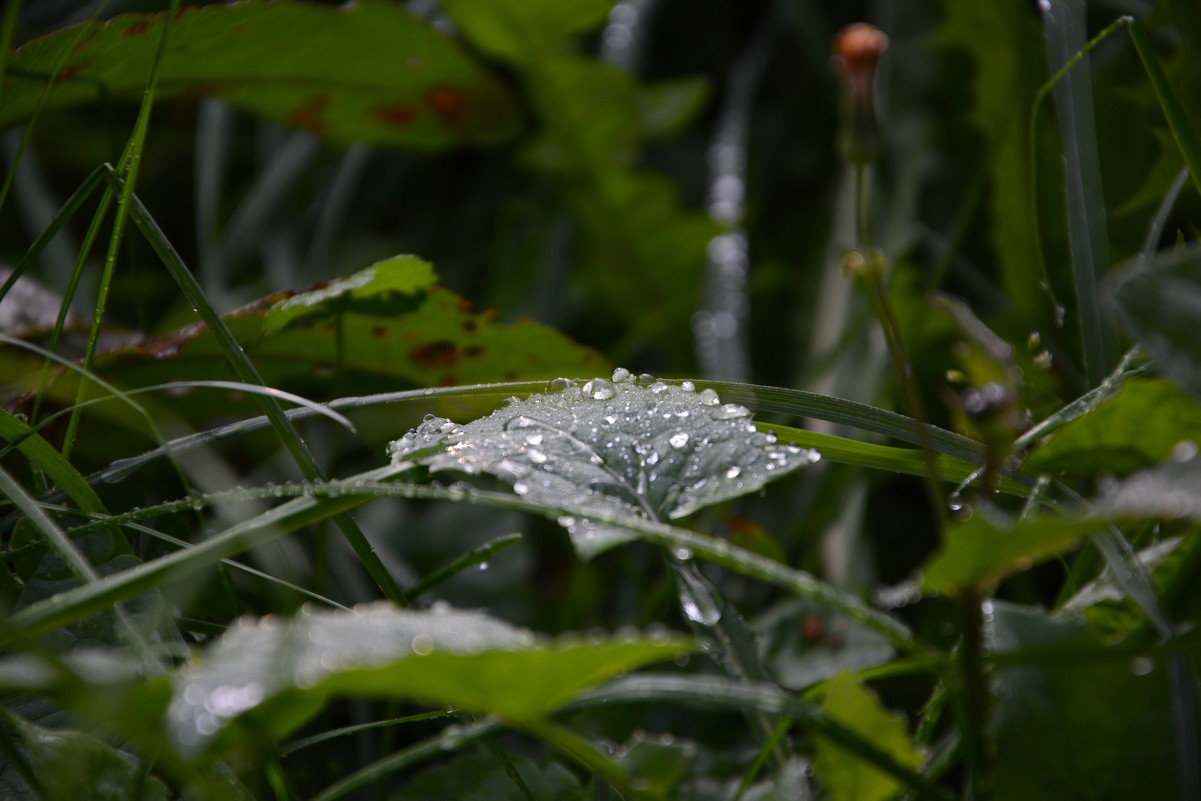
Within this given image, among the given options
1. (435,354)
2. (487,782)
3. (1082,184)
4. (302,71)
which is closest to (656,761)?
(487,782)

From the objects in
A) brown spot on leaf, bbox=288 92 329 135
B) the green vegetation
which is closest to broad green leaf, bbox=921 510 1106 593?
the green vegetation

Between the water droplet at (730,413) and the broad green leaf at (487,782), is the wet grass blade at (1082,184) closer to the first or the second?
the water droplet at (730,413)

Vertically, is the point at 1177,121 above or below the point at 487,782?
above

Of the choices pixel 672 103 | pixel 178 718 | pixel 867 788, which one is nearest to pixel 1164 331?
pixel 867 788

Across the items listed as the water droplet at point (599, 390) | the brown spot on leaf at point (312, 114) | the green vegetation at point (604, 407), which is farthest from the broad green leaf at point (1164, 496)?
the brown spot on leaf at point (312, 114)

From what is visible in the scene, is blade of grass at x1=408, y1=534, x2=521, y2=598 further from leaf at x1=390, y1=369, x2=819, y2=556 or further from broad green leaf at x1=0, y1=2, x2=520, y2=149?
broad green leaf at x1=0, y1=2, x2=520, y2=149

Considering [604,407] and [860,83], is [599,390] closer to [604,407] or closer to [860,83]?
[604,407]

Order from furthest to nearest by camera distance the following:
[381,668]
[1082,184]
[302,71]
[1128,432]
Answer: [302,71] < [1082,184] < [1128,432] < [381,668]
